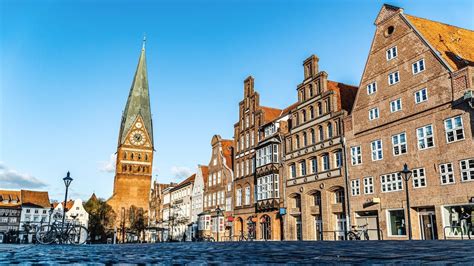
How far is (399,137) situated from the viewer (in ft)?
102

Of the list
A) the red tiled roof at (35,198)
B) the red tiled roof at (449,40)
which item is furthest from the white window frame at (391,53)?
the red tiled roof at (35,198)

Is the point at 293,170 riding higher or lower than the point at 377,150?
lower

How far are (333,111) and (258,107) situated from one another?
14788 mm

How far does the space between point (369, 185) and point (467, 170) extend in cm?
832

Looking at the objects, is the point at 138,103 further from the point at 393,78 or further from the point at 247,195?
the point at 393,78

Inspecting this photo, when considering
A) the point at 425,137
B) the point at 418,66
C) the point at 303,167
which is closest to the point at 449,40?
the point at 418,66

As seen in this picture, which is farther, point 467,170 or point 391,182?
point 391,182

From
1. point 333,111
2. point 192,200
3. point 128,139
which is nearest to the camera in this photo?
point 333,111

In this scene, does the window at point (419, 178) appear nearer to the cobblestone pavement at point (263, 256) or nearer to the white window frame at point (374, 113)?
the white window frame at point (374, 113)

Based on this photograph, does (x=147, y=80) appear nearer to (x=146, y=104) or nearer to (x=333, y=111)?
(x=146, y=104)

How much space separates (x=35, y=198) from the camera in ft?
381

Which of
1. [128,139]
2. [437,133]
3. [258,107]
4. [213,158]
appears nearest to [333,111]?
[437,133]

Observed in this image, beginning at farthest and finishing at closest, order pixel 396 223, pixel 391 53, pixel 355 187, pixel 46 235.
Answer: pixel 355 187, pixel 391 53, pixel 396 223, pixel 46 235

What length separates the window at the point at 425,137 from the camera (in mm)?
→ 28672
